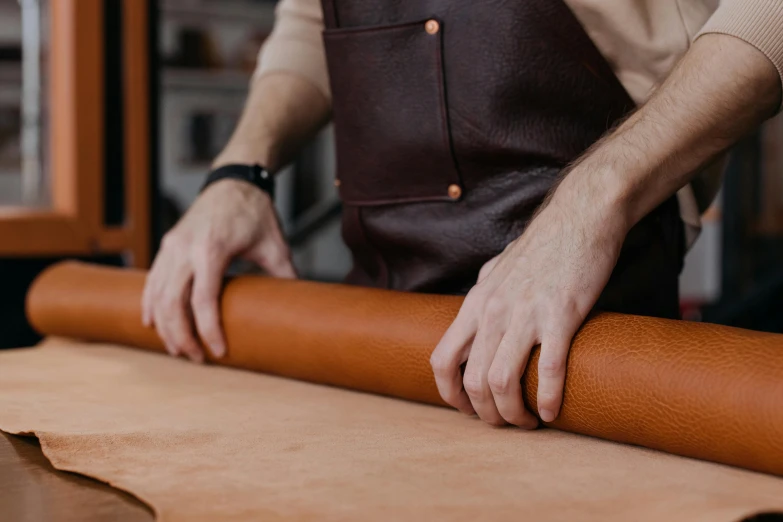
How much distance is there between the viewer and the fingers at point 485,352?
3.03ft

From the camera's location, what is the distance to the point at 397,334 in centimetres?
108

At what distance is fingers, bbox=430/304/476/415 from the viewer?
0.95 meters

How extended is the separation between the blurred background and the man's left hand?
217 cm

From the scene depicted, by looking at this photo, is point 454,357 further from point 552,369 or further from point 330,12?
point 330,12

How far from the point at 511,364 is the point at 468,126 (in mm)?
435

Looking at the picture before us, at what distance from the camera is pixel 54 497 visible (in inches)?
29.2

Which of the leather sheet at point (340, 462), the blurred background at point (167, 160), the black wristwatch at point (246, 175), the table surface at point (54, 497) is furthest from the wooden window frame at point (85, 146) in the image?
the table surface at point (54, 497)

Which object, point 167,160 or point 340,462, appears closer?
point 340,462

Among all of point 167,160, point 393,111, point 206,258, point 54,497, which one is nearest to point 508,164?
point 393,111

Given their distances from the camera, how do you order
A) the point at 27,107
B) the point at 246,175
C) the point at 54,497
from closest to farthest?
→ the point at 54,497
the point at 246,175
the point at 27,107

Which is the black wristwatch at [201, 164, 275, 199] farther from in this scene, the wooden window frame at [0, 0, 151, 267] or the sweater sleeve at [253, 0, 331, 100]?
the wooden window frame at [0, 0, 151, 267]

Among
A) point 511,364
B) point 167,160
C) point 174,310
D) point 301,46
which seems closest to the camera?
point 511,364

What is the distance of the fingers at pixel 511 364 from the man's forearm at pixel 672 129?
0.15m

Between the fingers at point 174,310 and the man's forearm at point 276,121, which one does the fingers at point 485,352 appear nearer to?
the fingers at point 174,310
